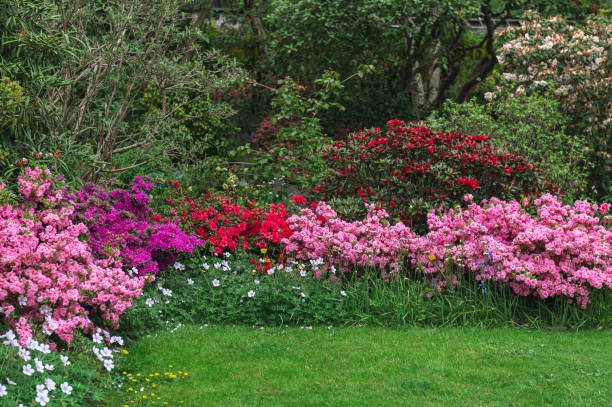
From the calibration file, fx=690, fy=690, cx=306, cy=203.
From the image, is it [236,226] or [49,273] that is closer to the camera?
[49,273]

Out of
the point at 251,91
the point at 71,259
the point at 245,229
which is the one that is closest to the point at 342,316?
the point at 245,229

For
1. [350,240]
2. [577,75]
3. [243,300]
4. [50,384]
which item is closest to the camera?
[50,384]

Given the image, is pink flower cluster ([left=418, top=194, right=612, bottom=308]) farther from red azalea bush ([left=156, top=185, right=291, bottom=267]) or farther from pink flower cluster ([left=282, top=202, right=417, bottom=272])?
red azalea bush ([left=156, top=185, right=291, bottom=267])

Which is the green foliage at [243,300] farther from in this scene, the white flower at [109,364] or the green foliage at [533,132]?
the green foliage at [533,132]

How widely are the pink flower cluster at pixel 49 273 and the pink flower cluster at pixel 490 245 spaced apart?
2381 mm

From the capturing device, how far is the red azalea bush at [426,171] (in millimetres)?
7781

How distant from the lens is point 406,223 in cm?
789

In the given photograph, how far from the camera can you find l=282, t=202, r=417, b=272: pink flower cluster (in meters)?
6.97

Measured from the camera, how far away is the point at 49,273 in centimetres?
498

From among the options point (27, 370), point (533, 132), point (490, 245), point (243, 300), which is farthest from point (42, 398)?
point (533, 132)

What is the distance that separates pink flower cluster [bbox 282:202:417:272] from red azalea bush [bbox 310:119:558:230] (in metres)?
0.55

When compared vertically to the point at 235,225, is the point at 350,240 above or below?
above

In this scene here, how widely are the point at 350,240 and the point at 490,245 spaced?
1396 mm

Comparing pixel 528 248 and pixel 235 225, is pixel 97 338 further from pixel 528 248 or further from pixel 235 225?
pixel 528 248
